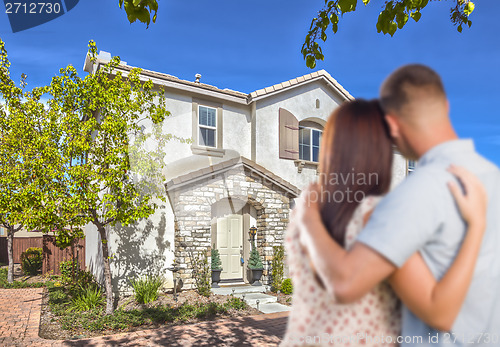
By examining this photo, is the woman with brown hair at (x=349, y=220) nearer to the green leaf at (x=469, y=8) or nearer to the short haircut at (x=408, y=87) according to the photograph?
the short haircut at (x=408, y=87)

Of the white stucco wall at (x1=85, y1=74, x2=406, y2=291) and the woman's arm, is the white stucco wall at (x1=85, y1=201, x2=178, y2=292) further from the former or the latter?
the woman's arm

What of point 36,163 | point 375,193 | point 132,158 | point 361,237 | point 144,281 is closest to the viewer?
point 361,237

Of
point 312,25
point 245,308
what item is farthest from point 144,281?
point 312,25

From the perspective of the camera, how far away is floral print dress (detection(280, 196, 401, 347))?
97 cm

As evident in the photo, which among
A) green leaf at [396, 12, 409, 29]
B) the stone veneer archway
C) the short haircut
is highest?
green leaf at [396, 12, 409, 29]

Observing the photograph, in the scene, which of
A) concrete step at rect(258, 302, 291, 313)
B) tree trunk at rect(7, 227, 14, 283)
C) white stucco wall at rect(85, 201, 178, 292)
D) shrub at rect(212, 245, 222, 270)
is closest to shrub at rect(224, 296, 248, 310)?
concrete step at rect(258, 302, 291, 313)

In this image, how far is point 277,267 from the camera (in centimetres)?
1041

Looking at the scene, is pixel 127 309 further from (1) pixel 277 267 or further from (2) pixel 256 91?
(2) pixel 256 91

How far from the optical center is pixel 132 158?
8.11m

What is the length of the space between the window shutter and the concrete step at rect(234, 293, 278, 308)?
182 inches

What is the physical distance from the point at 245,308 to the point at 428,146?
26.6ft

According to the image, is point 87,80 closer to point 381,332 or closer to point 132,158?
point 132,158

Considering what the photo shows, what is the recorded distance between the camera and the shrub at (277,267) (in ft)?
33.4

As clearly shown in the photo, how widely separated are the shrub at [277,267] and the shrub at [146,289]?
3116mm
